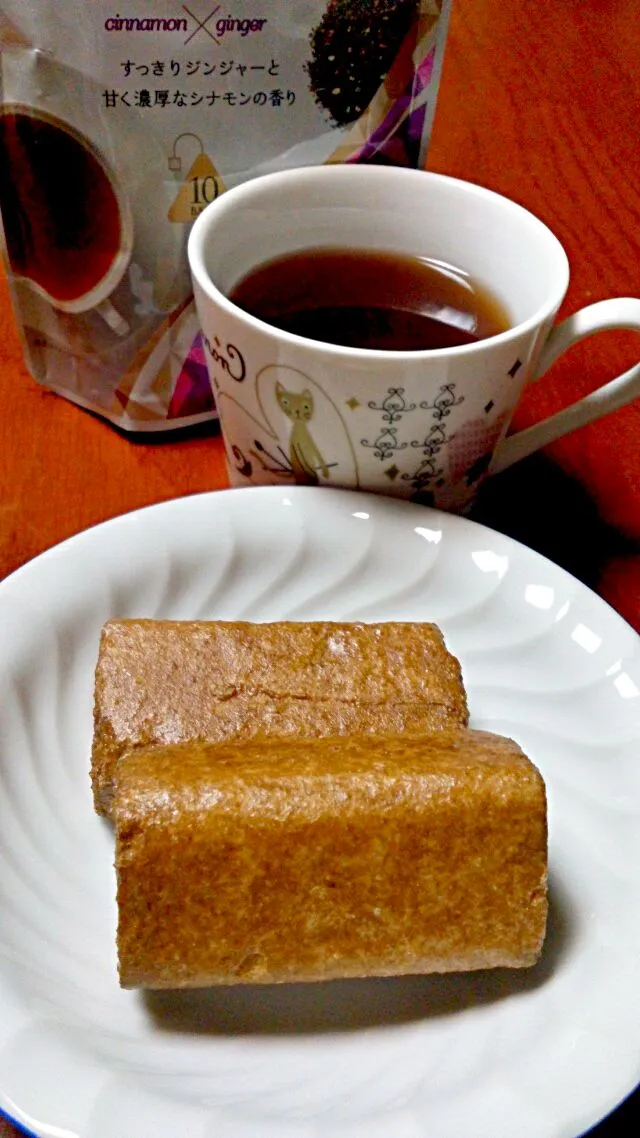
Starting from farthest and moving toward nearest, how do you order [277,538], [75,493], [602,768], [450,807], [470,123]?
[470,123] → [75,493] → [277,538] → [602,768] → [450,807]

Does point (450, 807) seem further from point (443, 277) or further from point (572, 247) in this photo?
point (572, 247)

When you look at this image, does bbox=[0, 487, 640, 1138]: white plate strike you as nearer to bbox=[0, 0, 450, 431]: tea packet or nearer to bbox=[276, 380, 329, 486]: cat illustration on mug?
bbox=[276, 380, 329, 486]: cat illustration on mug

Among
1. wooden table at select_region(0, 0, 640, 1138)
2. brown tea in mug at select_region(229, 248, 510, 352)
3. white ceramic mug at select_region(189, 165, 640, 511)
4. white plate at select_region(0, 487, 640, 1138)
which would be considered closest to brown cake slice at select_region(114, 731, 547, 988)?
white plate at select_region(0, 487, 640, 1138)

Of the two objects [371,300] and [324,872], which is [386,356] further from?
[324,872]

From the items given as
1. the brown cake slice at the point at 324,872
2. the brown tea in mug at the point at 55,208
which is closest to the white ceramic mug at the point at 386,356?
the brown tea in mug at the point at 55,208

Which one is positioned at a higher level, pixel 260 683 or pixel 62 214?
pixel 62 214

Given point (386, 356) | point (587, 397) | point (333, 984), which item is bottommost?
point (333, 984)

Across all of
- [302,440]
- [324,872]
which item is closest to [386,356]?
[302,440]

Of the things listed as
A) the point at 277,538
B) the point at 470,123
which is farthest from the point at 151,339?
the point at 470,123
